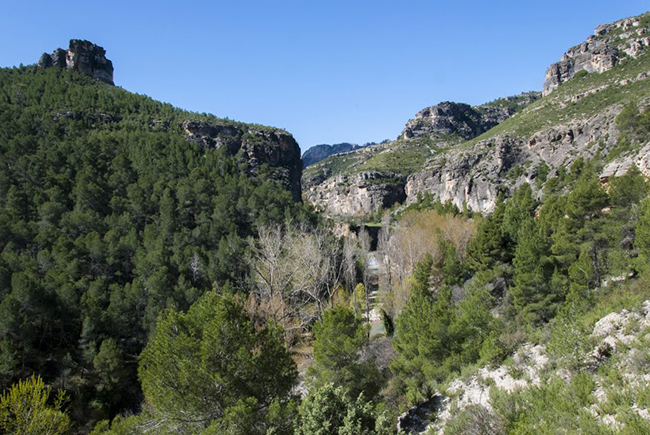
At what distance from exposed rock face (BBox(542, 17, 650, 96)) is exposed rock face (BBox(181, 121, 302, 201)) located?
7389cm

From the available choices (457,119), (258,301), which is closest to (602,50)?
(457,119)

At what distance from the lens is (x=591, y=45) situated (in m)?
93.0

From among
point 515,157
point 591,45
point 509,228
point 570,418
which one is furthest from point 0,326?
point 591,45

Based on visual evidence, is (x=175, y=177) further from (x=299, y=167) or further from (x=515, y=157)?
(x=515, y=157)

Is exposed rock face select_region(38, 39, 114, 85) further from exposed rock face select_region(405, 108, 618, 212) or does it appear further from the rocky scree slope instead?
exposed rock face select_region(405, 108, 618, 212)

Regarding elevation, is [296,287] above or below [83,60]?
below

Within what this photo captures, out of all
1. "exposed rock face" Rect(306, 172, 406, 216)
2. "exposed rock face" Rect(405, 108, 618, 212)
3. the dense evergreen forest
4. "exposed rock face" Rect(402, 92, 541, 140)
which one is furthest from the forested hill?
"exposed rock face" Rect(402, 92, 541, 140)

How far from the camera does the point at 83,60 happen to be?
4031 inches

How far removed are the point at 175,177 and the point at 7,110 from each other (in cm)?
2874

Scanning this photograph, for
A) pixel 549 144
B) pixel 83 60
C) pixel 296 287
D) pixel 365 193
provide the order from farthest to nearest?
pixel 365 193
pixel 83 60
pixel 549 144
pixel 296 287

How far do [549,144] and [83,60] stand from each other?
121 meters

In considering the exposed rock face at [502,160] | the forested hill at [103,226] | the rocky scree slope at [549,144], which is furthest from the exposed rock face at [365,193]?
the forested hill at [103,226]

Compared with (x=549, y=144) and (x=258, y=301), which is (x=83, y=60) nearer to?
(x=258, y=301)

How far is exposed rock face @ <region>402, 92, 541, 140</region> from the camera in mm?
141875
